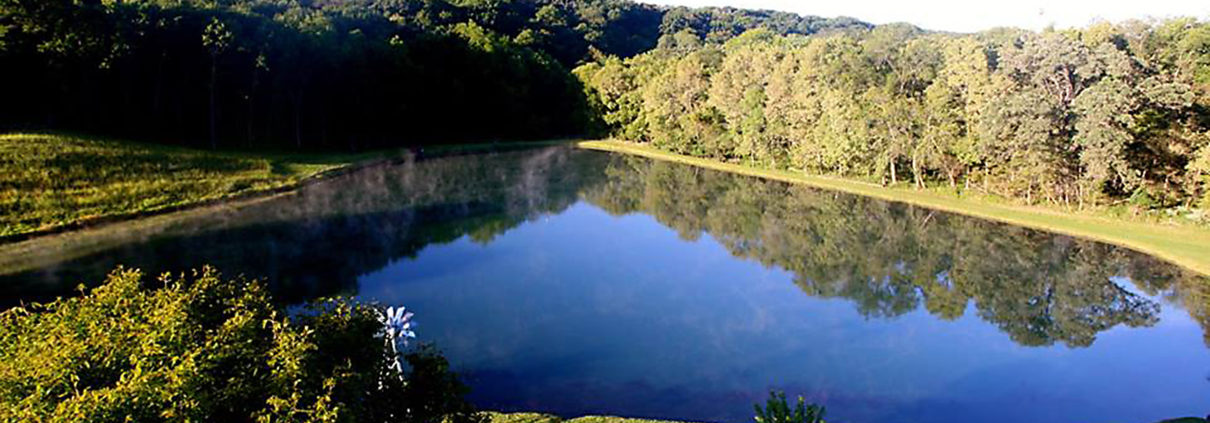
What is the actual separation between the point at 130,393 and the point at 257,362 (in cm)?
134

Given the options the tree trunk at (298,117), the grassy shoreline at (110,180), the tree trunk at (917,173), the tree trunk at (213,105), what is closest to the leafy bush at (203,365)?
the grassy shoreline at (110,180)

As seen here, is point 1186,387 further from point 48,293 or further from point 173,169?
point 173,169

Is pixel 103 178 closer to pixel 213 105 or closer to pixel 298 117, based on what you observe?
pixel 213 105

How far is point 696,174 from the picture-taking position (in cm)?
6003

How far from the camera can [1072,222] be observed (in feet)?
127

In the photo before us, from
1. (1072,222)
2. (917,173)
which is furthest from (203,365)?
(917,173)

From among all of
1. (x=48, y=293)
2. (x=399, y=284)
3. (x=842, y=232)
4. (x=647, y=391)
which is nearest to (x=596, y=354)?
(x=647, y=391)

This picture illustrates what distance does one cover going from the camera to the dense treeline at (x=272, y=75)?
1746 inches

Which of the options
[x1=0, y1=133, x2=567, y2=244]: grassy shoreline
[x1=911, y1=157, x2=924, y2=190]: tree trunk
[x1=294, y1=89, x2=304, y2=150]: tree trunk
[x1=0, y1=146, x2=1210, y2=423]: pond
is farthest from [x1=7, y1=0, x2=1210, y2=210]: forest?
[x1=0, y1=146, x2=1210, y2=423]: pond

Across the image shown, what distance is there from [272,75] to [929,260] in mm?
52872

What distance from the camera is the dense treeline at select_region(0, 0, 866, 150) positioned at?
4434 cm

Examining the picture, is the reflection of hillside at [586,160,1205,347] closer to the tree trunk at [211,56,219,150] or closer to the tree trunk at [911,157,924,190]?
the tree trunk at [911,157,924,190]

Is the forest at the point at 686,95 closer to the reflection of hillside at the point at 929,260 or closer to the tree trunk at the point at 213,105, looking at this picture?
the tree trunk at the point at 213,105

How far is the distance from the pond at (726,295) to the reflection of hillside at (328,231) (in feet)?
0.57
